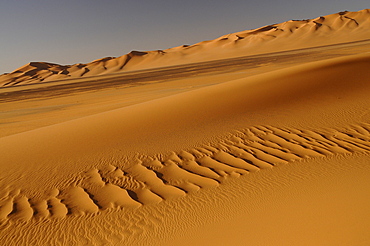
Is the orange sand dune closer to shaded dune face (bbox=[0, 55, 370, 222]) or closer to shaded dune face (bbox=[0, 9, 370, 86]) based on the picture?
shaded dune face (bbox=[0, 55, 370, 222])

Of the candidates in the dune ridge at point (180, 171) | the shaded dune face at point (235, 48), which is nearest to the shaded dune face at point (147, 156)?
the dune ridge at point (180, 171)

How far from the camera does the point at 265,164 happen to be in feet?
15.7

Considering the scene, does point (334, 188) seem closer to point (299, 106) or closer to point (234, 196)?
point (234, 196)

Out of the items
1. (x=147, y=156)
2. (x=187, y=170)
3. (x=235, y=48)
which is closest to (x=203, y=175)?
(x=187, y=170)

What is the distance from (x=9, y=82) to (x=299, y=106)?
10301 cm

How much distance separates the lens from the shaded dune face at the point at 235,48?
8556 centimetres

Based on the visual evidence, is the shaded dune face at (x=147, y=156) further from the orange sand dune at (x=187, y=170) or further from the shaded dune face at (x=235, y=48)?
the shaded dune face at (x=235, y=48)

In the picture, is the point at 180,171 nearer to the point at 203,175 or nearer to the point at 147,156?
the point at 203,175

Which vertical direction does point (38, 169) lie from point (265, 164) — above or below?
above

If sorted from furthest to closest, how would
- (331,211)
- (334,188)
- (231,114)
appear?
(231,114) < (334,188) < (331,211)

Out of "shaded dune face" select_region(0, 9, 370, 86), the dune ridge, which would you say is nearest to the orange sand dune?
the dune ridge

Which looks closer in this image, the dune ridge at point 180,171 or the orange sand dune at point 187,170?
the orange sand dune at point 187,170

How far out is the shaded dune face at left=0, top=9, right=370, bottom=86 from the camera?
85562mm

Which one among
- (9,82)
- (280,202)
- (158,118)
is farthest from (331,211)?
(9,82)
